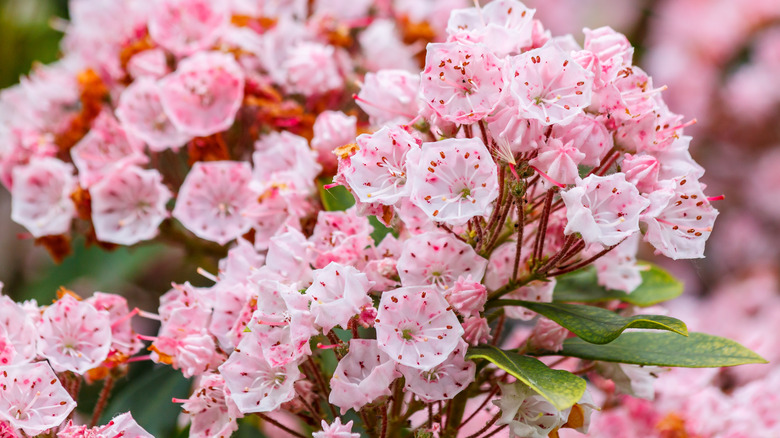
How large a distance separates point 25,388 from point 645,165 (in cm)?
94

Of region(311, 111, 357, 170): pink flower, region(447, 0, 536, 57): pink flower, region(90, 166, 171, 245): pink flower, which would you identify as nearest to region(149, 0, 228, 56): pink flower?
region(90, 166, 171, 245): pink flower

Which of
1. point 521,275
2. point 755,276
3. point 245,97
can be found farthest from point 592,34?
point 755,276

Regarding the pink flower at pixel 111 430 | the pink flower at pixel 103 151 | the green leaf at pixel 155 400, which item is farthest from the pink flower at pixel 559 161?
the green leaf at pixel 155 400

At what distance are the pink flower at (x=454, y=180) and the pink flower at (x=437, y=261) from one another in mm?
67

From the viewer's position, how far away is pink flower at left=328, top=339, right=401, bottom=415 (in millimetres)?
1112

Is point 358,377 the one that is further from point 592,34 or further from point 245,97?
point 245,97

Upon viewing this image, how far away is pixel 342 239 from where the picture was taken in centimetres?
128

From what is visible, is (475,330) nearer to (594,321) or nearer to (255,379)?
(594,321)

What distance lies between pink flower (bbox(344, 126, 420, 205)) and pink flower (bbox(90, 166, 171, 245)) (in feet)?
2.25

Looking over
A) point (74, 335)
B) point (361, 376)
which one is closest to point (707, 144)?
point (361, 376)

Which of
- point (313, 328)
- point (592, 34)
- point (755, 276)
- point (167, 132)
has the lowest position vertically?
point (755, 276)

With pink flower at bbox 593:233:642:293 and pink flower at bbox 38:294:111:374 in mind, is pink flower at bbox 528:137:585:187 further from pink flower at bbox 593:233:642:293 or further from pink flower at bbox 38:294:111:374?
pink flower at bbox 38:294:111:374

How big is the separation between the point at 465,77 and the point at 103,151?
939mm

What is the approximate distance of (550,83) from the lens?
44.3 inches
